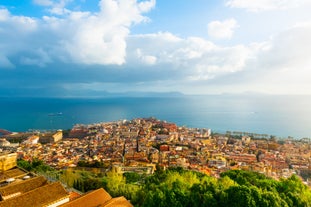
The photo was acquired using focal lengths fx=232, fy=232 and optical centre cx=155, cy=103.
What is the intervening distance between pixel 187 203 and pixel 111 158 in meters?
19.3

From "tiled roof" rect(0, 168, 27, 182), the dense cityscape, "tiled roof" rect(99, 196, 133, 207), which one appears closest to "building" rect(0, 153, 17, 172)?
"tiled roof" rect(0, 168, 27, 182)

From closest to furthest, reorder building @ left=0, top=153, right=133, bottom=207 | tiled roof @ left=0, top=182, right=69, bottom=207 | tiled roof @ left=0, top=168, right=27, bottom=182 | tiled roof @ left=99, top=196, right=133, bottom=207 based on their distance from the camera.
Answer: tiled roof @ left=0, top=182, right=69, bottom=207 < building @ left=0, top=153, right=133, bottom=207 < tiled roof @ left=99, top=196, right=133, bottom=207 < tiled roof @ left=0, top=168, right=27, bottom=182

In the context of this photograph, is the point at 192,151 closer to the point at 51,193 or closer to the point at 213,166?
the point at 213,166

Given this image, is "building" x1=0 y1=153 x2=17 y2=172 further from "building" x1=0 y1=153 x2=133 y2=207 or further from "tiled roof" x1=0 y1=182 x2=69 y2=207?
"tiled roof" x1=0 y1=182 x2=69 y2=207

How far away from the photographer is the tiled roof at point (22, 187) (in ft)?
30.0

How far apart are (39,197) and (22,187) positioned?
159 centimetres

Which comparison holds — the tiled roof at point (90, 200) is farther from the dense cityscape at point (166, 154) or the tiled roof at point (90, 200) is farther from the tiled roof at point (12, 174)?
the dense cityscape at point (166, 154)

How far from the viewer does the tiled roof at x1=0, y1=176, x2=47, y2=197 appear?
9.15 meters

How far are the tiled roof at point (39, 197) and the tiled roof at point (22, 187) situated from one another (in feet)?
3.45

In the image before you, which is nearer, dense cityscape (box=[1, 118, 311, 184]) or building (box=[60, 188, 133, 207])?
building (box=[60, 188, 133, 207])

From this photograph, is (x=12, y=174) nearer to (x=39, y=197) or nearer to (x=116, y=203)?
(x=39, y=197)

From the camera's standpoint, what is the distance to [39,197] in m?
8.70

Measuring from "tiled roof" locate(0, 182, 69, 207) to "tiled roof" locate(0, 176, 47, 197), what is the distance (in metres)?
1.05

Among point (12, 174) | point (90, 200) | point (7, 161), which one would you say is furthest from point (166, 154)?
point (90, 200)
